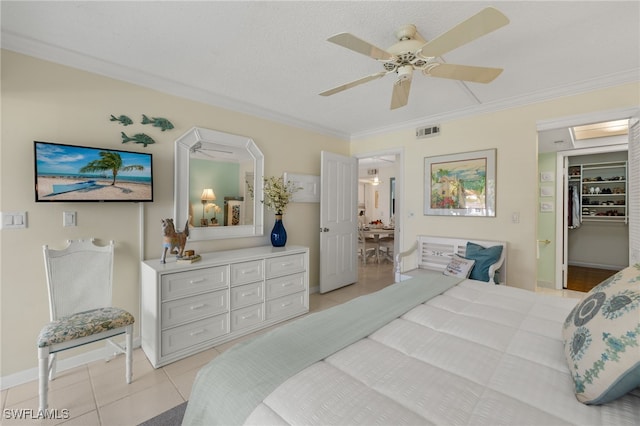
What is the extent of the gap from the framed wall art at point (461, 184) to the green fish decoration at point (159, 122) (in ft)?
10.5

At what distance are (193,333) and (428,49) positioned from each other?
9.39ft

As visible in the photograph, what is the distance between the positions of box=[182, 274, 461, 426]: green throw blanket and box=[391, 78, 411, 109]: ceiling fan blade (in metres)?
1.57

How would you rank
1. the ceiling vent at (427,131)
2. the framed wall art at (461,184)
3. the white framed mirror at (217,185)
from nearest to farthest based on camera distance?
the white framed mirror at (217,185)
the framed wall art at (461,184)
the ceiling vent at (427,131)

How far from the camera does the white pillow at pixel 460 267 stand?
9.78 feet

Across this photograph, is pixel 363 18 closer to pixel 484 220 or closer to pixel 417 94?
pixel 417 94

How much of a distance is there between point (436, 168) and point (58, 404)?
14.1 ft

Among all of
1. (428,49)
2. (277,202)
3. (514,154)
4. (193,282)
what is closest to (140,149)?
(193,282)

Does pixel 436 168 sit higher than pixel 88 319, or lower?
higher

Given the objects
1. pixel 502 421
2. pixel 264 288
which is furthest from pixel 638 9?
pixel 264 288

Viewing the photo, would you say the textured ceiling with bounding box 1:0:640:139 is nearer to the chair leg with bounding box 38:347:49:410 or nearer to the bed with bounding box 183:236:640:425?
the bed with bounding box 183:236:640:425

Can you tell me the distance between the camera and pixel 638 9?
1709mm

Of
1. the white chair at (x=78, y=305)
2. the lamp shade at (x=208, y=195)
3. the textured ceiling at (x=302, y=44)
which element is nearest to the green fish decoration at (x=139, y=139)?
the textured ceiling at (x=302, y=44)

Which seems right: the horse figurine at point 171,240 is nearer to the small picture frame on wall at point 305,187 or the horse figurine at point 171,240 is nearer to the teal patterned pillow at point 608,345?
the small picture frame on wall at point 305,187

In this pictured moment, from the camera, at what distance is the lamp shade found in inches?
119
